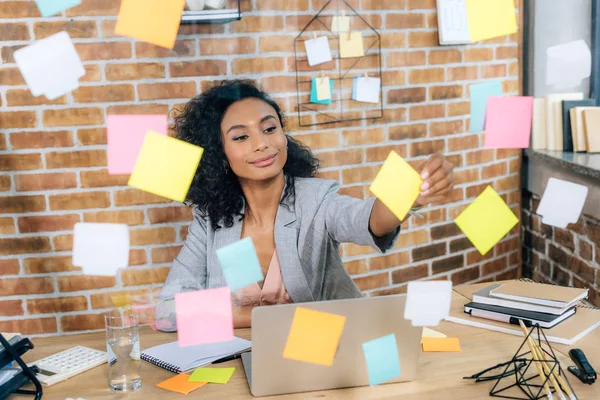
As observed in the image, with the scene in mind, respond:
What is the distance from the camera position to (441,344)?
1308mm

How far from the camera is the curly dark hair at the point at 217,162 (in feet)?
6.01

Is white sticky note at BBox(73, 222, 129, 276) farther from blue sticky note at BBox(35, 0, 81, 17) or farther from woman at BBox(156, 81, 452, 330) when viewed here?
blue sticky note at BBox(35, 0, 81, 17)

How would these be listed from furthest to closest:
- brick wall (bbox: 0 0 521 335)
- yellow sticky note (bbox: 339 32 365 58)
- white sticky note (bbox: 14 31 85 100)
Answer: yellow sticky note (bbox: 339 32 365 58)
brick wall (bbox: 0 0 521 335)
white sticky note (bbox: 14 31 85 100)

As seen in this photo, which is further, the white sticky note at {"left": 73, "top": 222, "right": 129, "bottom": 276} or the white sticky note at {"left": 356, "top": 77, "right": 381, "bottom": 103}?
the white sticky note at {"left": 356, "top": 77, "right": 381, "bottom": 103}

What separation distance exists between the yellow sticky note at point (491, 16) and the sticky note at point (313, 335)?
811mm

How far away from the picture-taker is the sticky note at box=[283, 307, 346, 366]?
1.06m

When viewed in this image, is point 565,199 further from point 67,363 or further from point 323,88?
point 67,363

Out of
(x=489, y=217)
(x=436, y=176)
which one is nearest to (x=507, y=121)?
(x=489, y=217)

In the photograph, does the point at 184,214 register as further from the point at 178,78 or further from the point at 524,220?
the point at 524,220

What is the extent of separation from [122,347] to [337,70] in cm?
148

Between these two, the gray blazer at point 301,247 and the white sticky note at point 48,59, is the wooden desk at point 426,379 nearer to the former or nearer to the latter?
the gray blazer at point 301,247

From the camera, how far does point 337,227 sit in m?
1.71

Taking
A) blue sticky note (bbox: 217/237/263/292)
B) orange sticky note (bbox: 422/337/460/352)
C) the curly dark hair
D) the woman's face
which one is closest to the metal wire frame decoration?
the curly dark hair

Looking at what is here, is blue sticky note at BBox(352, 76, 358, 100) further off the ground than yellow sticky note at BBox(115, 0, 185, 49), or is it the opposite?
yellow sticky note at BBox(115, 0, 185, 49)
